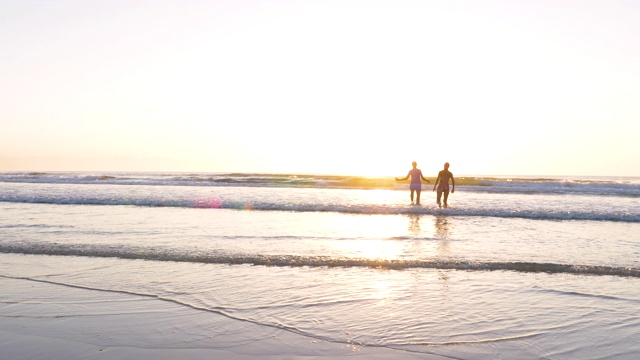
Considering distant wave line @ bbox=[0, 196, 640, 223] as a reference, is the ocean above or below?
below

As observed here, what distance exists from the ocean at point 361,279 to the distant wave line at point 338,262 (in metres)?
0.04

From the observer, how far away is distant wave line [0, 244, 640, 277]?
828 centimetres

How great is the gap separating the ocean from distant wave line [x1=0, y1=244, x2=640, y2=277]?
0.12 feet

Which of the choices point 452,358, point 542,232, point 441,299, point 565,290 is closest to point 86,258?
point 441,299

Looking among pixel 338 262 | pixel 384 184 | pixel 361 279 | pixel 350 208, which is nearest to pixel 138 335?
pixel 361 279

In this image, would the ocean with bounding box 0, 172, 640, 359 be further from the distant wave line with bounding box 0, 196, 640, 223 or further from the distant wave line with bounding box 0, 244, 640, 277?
the distant wave line with bounding box 0, 196, 640, 223

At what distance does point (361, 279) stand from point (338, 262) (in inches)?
50.7

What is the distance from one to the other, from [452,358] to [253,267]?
4605mm

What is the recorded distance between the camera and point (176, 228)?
13172 mm

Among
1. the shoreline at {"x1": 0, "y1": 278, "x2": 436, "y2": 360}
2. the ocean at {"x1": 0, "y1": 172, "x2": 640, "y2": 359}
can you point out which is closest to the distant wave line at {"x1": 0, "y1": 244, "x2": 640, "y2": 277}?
the ocean at {"x1": 0, "y1": 172, "x2": 640, "y2": 359}

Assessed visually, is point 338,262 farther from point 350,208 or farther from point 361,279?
point 350,208

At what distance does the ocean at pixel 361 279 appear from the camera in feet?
15.8

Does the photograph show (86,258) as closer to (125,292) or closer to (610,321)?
(125,292)

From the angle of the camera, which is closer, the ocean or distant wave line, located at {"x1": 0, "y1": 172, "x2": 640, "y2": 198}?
the ocean
